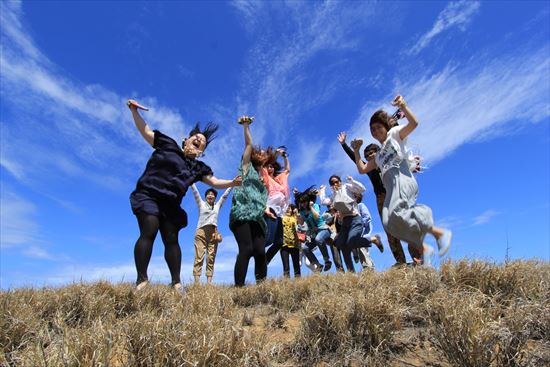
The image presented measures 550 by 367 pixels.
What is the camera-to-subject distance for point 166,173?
4.56 meters

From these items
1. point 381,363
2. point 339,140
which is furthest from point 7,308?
point 339,140

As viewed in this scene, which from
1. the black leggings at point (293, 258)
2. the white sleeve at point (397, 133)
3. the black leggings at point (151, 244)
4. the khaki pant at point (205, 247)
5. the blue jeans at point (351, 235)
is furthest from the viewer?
the khaki pant at point (205, 247)

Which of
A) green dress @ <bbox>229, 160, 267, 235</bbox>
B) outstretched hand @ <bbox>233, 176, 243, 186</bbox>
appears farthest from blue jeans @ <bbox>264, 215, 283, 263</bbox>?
outstretched hand @ <bbox>233, 176, 243, 186</bbox>

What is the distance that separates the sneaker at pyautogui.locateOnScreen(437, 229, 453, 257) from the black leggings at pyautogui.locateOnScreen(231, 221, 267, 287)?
240cm

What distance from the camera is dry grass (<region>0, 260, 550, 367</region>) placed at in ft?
6.54

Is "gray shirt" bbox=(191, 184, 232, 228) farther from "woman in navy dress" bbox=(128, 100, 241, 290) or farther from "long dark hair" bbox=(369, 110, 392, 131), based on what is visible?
"long dark hair" bbox=(369, 110, 392, 131)

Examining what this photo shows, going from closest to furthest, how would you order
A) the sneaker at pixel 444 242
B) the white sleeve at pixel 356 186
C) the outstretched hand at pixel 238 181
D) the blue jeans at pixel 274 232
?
the sneaker at pixel 444 242 < the outstretched hand at pixel 238 181 < the blue jeans at pixel 274 232 < the white sleeve at pixel 356 186

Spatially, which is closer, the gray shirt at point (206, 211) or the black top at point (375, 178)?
the black top at point (375, 178)

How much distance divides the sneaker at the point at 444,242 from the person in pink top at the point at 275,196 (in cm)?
271

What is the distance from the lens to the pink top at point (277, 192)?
20.4 ft

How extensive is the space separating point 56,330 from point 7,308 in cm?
40

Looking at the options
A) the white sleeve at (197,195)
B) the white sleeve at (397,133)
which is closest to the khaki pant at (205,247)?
the white sleeve at (197,195)

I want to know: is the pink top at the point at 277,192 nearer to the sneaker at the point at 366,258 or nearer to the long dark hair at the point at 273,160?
the long dark hair at the point at 273,160

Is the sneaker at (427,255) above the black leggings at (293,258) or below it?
below
